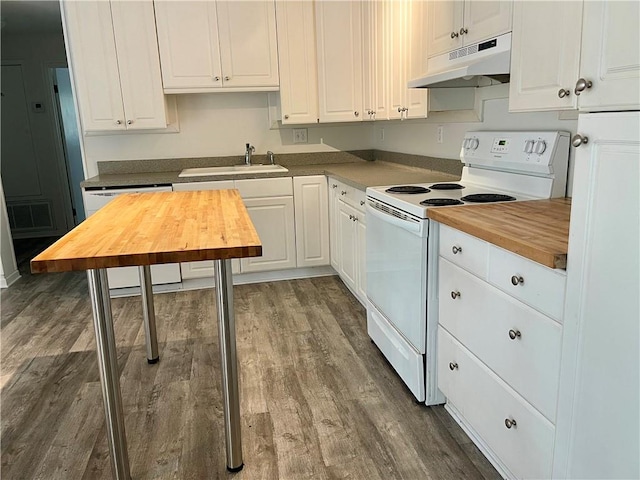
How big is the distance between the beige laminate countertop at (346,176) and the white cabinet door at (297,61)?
48 centimetres

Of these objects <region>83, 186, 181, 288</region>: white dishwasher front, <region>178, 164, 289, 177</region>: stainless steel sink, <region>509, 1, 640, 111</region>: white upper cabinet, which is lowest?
Answer: <region>83, 186, 181, 288</region>: white dishwasher front

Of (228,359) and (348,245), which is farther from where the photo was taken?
(348,245)

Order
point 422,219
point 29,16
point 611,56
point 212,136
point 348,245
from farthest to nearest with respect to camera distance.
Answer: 1. point 29,16
2. point 212,136
3. point 348,245
4. point 422,219
5. point 611,56

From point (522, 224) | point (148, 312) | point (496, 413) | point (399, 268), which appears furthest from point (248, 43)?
point (496, 413)

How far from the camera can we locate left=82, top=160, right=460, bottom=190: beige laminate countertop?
2925 millimetres

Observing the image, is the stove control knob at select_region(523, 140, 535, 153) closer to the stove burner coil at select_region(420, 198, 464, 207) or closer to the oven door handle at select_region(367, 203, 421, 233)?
the stove burner coil at select_region(420, 198, 464, 207)

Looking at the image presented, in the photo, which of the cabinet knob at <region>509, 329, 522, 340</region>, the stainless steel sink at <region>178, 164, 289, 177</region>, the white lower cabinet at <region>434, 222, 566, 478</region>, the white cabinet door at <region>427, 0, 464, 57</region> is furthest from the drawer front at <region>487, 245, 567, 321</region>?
the stainless steel sink at <region>178, 164, 289, 177</region>

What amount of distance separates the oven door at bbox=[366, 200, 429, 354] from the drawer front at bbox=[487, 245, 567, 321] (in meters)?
0.46

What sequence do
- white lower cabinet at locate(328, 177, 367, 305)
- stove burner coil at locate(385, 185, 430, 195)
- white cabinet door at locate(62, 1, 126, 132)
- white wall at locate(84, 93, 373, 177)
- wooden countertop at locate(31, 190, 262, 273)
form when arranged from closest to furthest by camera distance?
wooden countertop at locate(31, 190, 262, 273), stove burner coil at locate(385, 185, 430, 195), white lower cabinet at locate(328, 177, 367, 305), white cabinet door at locate(62, 1, 126, 132), white wall at locate(84, 93, 373, 177)

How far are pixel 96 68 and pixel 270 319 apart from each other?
221 centimetres

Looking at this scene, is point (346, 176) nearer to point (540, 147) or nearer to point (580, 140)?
point (540, 147)

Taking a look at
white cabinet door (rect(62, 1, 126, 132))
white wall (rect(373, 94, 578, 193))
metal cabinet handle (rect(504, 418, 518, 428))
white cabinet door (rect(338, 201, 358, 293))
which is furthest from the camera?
white cabinet door (rect(62, 1, 126, 132))

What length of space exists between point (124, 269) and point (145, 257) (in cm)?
238

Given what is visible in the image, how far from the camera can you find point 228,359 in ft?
5.63
